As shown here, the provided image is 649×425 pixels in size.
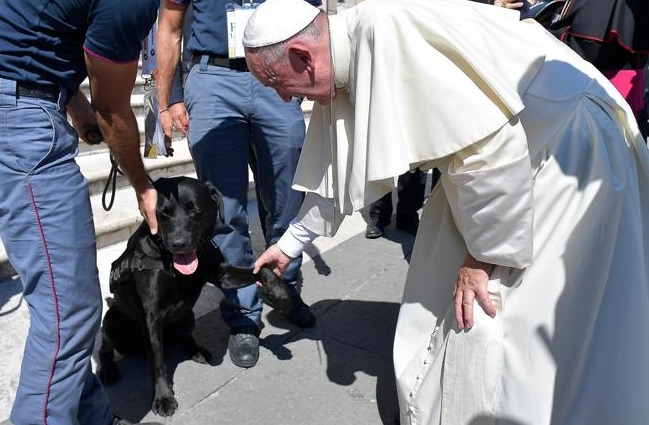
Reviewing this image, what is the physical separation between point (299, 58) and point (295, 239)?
0.91m

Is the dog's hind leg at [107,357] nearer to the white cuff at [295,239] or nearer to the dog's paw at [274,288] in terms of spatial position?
the dog's paw at [274,288]

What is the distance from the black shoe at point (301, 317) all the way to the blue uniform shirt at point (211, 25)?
142 cm

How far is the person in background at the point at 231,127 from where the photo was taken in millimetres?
2924

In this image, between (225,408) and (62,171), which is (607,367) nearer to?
(225,408)

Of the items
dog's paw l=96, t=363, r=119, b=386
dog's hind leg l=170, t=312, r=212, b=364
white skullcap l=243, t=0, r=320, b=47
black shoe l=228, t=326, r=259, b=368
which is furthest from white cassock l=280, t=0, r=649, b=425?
dog's paw l=96, t=363, r=119, b=386

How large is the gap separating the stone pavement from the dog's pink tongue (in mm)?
594

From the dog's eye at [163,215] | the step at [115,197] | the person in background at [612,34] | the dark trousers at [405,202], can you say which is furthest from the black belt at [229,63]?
the dark trousers at [405,202]

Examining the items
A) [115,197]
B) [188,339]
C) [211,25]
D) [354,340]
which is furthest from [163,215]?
[115,197]

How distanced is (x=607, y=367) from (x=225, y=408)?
1.59 meters

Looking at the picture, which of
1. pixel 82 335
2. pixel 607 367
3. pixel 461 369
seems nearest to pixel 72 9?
pixel 82 335

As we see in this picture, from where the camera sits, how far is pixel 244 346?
10.00ft

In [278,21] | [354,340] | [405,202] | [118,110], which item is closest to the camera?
[278,21]

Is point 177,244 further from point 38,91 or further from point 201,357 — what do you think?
point 38,91

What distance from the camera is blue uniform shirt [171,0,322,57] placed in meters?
2.91
